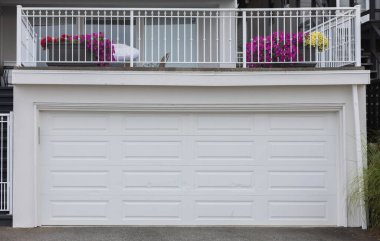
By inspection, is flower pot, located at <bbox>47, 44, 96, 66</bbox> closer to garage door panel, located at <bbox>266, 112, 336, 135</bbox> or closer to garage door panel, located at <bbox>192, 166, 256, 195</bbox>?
garage door panel, located at <bbox>192, 166, 256, 195</bbox>

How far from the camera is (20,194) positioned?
28.6 ft

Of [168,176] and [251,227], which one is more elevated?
[168,176]

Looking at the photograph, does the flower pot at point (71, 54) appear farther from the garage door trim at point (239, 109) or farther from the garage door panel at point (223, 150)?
the garage door panel at point (223, 150)

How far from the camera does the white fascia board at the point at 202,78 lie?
861 centimetres

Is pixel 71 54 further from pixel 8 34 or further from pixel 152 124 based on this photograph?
pixel 8 34

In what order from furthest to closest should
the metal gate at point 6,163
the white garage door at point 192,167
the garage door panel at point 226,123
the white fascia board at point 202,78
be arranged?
1. the garage door panel at point 226,123
2. the white garage door at point 192,167
3. the metal gate at point 6,163
4. the white fascia board at point 202,78

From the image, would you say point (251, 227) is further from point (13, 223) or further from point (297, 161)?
point (13, 223)

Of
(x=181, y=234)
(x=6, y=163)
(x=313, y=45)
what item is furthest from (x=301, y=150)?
(x=6, y=163)

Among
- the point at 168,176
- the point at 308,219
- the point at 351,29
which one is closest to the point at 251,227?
the point at 308,219

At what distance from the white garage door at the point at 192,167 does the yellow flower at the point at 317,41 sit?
117 cm

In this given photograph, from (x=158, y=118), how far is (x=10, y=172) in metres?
2.65

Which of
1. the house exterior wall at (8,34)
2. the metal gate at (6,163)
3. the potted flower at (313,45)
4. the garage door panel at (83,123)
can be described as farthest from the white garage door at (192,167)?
the house exterior wall at (8,34)

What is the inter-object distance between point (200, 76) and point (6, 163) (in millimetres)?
3606

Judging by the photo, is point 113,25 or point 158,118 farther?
point 113,25
